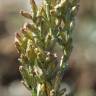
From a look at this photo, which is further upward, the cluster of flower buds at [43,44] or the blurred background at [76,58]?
the blurred background at [76,58]

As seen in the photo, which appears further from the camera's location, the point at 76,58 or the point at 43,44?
the point at 76,58

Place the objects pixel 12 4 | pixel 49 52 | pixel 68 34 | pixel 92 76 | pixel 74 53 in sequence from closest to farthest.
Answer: pixel 49 52, pixel 68 34, pixel 92 76, pixel 74 53, pixel 12 4

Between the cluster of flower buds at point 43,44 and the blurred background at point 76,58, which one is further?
the blurred background at point 76,58

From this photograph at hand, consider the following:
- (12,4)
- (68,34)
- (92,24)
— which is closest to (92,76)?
(92,24)

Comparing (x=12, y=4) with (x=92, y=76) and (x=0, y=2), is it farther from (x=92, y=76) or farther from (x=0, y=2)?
(x=92, y=76)
